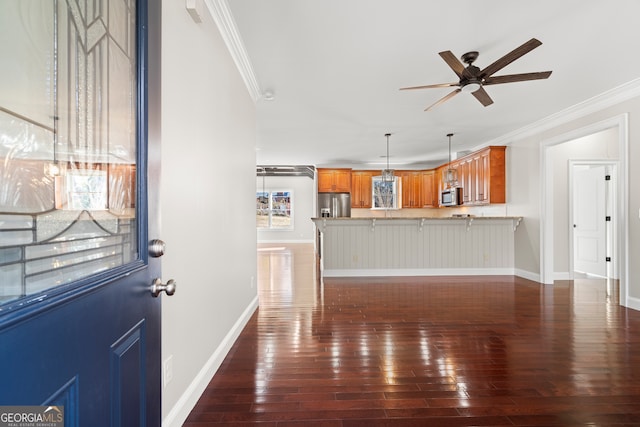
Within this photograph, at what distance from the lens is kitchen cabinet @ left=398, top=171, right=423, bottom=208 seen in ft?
27.8

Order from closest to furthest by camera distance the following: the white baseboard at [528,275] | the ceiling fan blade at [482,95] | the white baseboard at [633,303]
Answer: the ceiling fan blade at [482,95] < the white baseboard at [633,303] < the white baseboard at [528,275]

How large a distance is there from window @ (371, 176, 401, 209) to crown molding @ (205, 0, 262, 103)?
217 inches

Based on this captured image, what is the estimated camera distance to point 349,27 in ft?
7.70

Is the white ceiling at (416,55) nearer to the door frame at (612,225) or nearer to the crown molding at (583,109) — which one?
the crown molding at (583,109)

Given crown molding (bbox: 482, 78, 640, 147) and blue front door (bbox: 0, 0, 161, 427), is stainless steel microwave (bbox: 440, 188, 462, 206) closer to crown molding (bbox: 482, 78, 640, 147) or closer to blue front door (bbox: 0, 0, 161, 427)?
crown molding (bbox: 482, 78, 640, 147)

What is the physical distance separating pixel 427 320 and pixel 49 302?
316cm

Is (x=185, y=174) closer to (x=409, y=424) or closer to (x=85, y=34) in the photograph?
(x=85, y=34)

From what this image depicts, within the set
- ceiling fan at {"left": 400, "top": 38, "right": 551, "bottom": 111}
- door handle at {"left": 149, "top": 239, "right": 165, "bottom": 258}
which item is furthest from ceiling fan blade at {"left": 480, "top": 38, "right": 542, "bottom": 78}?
door handle at {"left": 149, "top": 239, "right": 165, "bottom": 258}

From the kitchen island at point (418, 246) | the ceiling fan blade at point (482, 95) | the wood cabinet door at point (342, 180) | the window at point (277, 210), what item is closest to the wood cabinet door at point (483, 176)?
the kitchen island at point (418, 246)

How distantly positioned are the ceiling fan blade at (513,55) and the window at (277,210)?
9.27m

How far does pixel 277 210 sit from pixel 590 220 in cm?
878

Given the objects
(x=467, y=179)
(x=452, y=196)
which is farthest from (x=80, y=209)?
(x=452, y=196)

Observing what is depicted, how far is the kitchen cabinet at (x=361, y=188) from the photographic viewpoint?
8344 millimetres

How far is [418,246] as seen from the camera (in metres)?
5.51
